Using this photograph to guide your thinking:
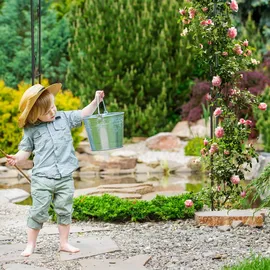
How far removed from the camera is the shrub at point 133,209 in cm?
637

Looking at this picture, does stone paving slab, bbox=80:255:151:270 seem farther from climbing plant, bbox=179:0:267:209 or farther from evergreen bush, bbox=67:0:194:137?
evergreen bush, bbox=67:0:194:137

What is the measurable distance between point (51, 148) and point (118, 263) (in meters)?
0.88

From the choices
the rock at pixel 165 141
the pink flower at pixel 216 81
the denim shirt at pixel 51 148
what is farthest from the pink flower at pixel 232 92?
the rock at pixel 165 141

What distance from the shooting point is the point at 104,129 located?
5141 mm

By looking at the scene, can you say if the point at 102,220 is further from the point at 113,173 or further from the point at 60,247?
the point at 113,173

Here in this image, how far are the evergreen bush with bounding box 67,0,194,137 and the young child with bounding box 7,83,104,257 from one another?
32.3ft

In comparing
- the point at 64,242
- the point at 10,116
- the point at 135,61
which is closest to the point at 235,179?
the point at 64,242

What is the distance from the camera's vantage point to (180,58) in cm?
1531

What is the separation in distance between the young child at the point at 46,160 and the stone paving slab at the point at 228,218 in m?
1.37

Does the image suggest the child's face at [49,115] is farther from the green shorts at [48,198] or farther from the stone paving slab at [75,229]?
the stone paving slab at [75,229]

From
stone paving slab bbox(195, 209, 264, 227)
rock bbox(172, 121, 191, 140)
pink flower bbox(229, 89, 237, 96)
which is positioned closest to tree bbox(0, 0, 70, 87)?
rock bbox(172, 121, 191, 140)

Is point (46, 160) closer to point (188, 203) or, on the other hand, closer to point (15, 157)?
point (15, 157)

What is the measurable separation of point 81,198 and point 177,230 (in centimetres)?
118

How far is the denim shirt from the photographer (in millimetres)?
4945
